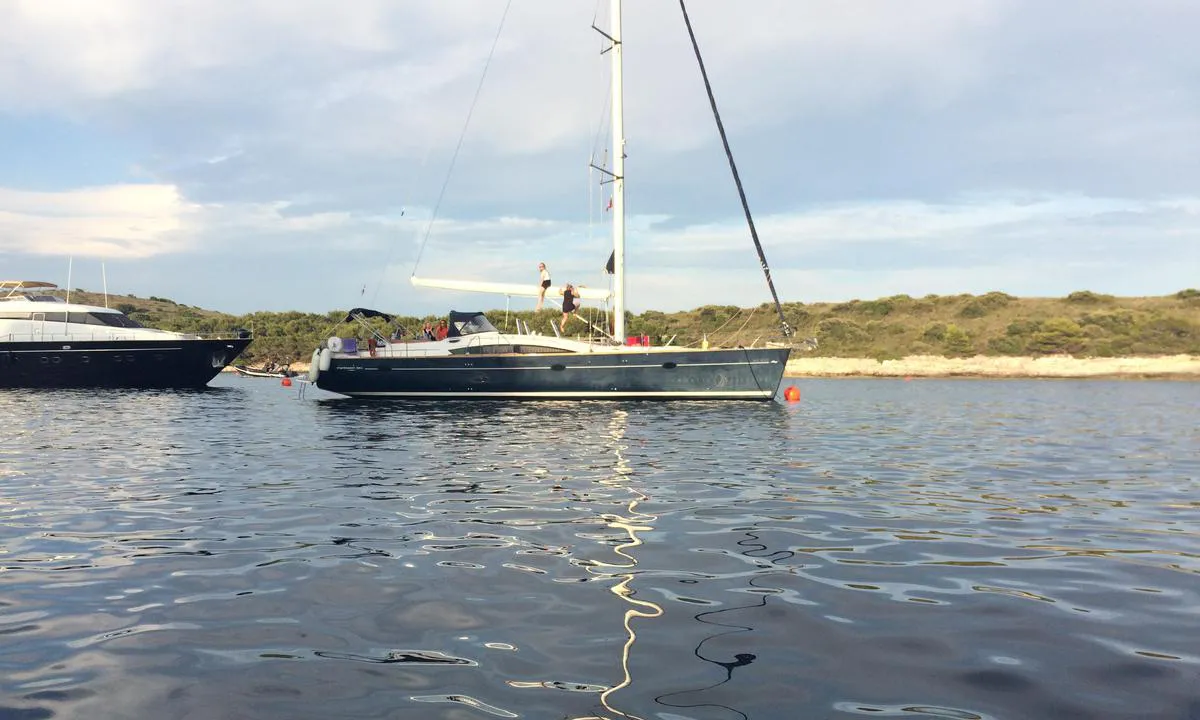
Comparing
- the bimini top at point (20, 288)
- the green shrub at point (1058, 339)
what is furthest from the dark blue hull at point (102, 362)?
the green shrub at point (1058, 339)

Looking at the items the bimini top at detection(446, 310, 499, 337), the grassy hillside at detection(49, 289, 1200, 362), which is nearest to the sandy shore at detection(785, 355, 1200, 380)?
the grassy hillside at detection(49, 289, 1200, 362)

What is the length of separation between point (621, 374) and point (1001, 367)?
154ft

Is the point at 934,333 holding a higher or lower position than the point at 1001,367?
higher

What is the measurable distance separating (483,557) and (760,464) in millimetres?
7016

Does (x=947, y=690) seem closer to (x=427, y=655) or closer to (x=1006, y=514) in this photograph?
(x=427, y=655)

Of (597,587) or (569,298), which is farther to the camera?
(569,298)

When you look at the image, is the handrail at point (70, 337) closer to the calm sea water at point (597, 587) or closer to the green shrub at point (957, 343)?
the calm sea water at point (597, 587)

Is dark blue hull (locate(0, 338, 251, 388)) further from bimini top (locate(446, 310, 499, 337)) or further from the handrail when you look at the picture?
bimini top (locate(446, 310, 499, 337))

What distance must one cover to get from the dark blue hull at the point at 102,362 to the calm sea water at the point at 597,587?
1051 inches

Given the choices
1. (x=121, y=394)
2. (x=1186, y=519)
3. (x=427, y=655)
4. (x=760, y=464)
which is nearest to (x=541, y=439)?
(x=760, y=464)

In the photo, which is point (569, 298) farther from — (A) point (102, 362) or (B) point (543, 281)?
(A) point (102, 362)

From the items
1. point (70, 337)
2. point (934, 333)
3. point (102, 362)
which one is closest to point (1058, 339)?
point (934, 333)

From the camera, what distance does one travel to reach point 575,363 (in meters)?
28.3

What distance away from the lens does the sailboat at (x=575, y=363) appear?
27.9 metres
